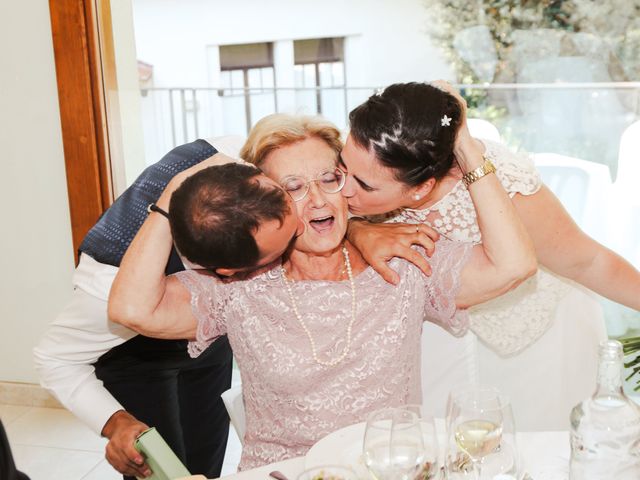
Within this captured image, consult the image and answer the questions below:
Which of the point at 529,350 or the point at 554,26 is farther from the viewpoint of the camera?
the point at 554,26

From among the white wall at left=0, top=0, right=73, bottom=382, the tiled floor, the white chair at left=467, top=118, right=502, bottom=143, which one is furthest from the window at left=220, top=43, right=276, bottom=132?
the tiled floor

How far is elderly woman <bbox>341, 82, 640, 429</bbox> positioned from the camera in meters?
1.57

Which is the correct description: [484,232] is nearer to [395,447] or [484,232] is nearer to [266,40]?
[395,447]

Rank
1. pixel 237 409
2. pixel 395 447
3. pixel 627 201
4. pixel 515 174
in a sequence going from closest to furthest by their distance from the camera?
pixel 395 447 → pixel 515 174 → pixel 237 409 → pixel 627 201

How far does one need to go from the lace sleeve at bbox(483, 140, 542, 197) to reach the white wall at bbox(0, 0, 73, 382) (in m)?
2.45

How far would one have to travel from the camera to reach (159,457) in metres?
1.30

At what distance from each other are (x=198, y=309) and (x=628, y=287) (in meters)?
1.07

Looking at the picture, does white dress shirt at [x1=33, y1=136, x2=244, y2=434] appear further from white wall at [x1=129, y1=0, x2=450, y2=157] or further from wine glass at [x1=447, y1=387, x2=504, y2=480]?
white wall at [x1=129, y1=0, x2=450, y2=157]

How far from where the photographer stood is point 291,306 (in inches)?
67.0

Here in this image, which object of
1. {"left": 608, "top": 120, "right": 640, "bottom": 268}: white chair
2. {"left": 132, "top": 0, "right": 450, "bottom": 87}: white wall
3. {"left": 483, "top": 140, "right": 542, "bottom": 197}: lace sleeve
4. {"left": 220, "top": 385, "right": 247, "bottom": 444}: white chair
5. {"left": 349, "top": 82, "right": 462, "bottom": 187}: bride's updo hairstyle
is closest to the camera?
{"left": 349, "top": 82, "right": 462, "bottom": 187}: bride's updo hairstyle

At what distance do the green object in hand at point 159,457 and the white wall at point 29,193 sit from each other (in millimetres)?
2551

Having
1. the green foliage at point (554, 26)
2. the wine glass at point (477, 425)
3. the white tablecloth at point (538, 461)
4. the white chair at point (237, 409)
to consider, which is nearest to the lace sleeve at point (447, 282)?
the white tablecloth at point (538, 461)

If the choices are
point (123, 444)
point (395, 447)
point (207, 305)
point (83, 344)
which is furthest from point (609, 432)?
point (83, 344)

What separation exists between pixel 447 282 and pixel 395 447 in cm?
72
